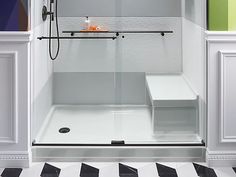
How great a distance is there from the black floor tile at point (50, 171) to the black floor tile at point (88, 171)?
0.60ft

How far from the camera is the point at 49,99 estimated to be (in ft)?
14.6

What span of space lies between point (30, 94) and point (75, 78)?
1282 millimetres

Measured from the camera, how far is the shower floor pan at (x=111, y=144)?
3.46 metres

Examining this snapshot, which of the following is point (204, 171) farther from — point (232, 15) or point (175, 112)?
point (232, 15)

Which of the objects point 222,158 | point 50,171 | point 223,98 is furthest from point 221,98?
point 50,171

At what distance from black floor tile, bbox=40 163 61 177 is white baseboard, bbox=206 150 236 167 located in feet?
3.90

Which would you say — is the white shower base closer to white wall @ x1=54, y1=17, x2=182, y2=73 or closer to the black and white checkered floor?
the black and white checkered floor

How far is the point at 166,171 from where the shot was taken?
10.6ft

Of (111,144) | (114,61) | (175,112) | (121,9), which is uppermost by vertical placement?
(121,9)

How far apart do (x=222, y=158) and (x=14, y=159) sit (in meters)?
1.65

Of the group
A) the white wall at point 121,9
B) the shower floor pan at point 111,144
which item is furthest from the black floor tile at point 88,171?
the white wall at point 121,9

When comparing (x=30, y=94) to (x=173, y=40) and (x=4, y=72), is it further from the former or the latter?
(x=173, y=40)

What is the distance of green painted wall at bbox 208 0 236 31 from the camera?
3207mm

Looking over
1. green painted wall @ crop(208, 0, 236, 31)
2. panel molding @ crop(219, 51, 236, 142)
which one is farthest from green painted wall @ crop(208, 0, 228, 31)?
panel molding @ crop(219, 51, 236, 142)
